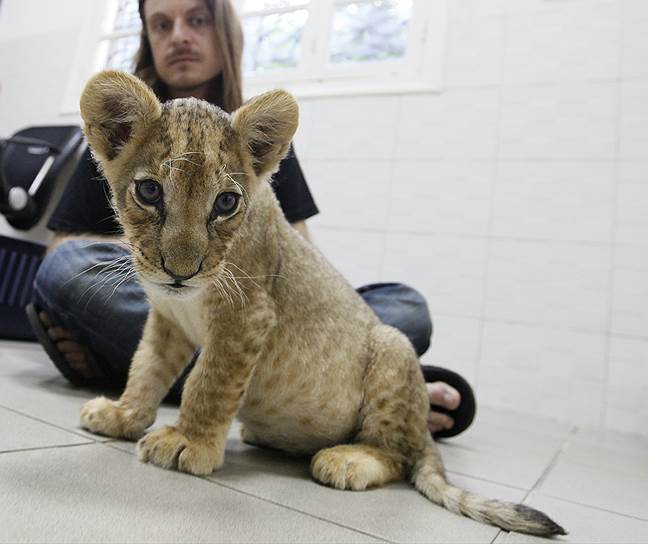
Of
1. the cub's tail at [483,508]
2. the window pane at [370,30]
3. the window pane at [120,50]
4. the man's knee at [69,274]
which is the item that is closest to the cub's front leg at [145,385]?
the man's knee at [69,274]

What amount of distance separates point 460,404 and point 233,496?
4.01 feet

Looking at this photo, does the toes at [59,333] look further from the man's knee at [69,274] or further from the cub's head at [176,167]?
the cub's head at [176,167]

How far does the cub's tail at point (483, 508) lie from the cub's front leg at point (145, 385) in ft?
2.32

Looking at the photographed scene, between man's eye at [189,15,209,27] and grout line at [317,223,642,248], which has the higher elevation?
man's eye at [189,15,209,27]

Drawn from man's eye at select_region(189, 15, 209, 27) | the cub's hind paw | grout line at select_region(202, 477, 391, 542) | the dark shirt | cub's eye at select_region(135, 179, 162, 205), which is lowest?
grout line at select_region(202, 477, 391, 542)

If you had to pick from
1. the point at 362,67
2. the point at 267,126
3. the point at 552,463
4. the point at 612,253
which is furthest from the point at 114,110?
the point at 362,67

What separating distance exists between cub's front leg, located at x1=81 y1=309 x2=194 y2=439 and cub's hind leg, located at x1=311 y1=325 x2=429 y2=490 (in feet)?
1.49

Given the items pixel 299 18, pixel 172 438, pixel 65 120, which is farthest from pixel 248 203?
pixel 65 120

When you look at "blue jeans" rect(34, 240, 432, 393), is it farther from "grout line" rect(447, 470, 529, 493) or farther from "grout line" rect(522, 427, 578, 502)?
"grout line" rect(522, 427, 578, 502)

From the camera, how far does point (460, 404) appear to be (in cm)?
212

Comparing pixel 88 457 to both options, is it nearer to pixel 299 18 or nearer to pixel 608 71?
pixel 608 71

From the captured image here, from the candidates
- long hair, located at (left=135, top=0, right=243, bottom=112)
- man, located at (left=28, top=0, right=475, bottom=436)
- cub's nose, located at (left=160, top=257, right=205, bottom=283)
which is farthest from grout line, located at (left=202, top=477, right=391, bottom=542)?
long hair, located at (left=135, top=0, right=243, bottom=112)

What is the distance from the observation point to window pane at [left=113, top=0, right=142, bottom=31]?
17.1 ft

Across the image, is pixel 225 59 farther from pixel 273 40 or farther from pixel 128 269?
pixel 273 40
